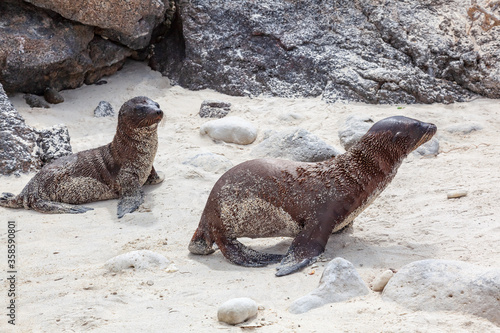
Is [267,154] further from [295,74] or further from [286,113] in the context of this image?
[295,74]

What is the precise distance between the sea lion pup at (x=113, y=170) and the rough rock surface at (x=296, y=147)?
1390 mm

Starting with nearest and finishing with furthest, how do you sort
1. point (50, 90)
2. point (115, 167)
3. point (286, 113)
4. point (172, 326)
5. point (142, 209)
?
1. point (172, 326)
2. point (142, 209)
3. point (115, 167)
4. point (286, 113)
5. point (50, 90)

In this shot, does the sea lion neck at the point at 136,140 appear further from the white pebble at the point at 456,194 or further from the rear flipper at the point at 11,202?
the white pebble at the point at 456,194

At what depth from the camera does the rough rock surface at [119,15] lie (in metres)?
8.98

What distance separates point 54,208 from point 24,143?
4.99 ft

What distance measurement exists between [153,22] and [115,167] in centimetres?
380

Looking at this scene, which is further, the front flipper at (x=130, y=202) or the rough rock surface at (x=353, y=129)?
the rough rock surface at (x=353, y=129)

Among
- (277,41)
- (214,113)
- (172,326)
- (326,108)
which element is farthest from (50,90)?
(172,326)

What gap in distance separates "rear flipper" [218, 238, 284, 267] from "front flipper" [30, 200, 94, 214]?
236 centimetres

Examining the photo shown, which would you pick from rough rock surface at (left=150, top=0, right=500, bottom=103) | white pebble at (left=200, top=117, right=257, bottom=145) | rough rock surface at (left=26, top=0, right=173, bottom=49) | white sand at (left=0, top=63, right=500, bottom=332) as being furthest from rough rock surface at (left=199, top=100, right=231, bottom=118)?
rough rock surface at (left=26, top=0, right=173, bottom=49)

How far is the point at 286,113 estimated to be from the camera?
8430 millimetres


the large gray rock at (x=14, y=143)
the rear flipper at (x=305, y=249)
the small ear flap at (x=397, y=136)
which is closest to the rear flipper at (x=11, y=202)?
the large gray rock at (x=14, y=143)

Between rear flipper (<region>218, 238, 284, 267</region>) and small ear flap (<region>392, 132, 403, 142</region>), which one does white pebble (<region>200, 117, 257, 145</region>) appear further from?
small ear flap (<region>392, 132, 403, 142</region>)

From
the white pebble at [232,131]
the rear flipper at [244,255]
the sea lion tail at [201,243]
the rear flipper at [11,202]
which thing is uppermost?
the rear flipper at [244,255]
